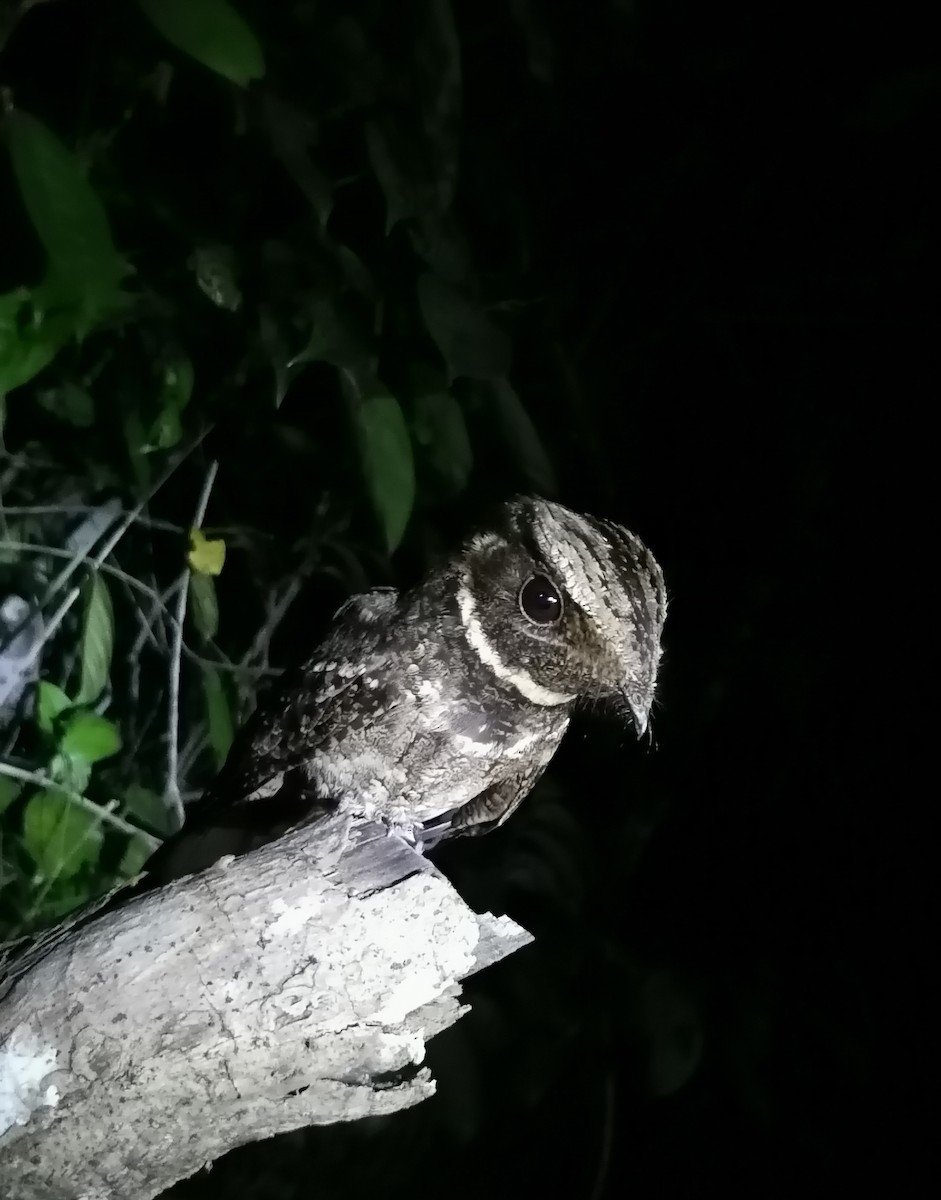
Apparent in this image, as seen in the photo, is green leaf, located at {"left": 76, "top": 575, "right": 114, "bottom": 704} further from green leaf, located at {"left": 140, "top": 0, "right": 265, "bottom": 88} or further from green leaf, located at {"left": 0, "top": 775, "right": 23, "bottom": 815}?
green leaf, located at {"left": 140, "top": 0, "right": 265, "bottom": 88}

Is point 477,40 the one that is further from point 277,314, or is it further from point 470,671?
point 470,671

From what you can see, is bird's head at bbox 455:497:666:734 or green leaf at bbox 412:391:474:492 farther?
green leaf at bbox 412:391:474:492

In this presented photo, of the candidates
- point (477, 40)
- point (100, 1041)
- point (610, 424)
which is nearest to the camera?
point (100, 1041)

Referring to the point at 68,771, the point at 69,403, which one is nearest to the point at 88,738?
the point at 68,771

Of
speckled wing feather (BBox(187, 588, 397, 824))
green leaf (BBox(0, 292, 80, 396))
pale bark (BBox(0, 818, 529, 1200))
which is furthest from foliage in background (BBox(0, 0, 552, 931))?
pale bark (BBox(0, 818, 529, 1200))

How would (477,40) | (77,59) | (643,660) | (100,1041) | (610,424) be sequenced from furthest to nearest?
(610,424)
(477,40)
(77,59)
(643,660)
(100,1041)

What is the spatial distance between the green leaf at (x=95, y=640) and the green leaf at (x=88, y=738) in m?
0.03

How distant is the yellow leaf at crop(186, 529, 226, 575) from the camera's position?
52.7 inches

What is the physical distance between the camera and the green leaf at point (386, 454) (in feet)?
3.31

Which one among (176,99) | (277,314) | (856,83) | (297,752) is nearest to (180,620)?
(297,752)

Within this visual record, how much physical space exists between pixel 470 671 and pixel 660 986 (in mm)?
659

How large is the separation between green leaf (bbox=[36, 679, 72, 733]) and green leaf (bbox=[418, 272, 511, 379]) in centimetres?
71

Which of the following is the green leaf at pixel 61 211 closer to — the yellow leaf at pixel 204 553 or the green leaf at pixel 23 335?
the green leaf at pixel 23 335

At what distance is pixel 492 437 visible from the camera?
4.09ft
